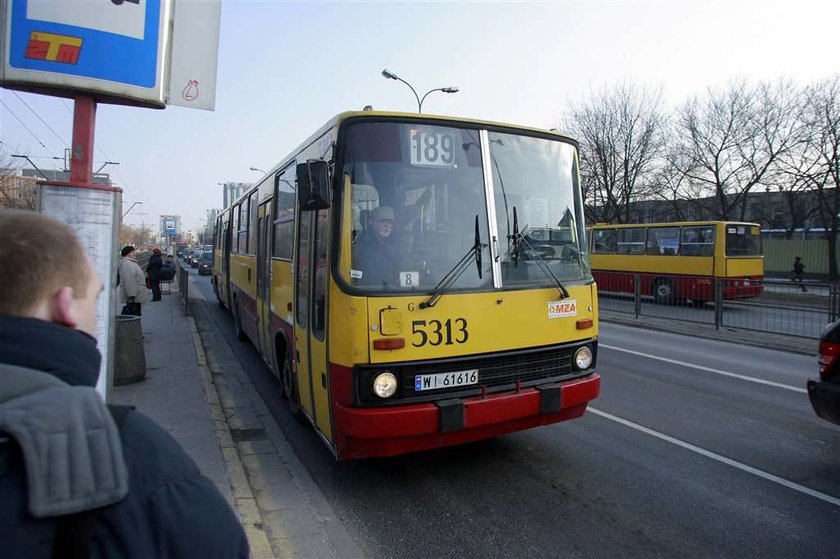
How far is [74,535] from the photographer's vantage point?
3.10ft

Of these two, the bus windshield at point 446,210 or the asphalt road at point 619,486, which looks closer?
the asphalt road at point 619,486

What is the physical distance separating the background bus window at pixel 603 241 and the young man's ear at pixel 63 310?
24.3 meters

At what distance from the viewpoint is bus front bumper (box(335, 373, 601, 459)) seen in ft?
13.0

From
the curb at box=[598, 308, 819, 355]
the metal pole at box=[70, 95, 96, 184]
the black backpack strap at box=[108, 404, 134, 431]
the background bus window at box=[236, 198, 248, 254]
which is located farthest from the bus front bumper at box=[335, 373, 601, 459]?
the curb at box=[598, 308, 819, 355]

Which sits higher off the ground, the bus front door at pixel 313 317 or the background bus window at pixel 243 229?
the background bus window at pixel 243 229

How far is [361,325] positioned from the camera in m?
4.00

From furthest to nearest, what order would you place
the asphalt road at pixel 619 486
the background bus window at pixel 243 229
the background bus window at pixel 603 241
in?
the background bus window at pixel 603 241
the background bus window at pixel 243 229
the asphalt road at pixel 619 486

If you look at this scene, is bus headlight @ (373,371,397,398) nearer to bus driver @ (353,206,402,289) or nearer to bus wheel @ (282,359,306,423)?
bus driver @ (353,206,402,289)

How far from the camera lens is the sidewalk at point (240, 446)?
149 inches

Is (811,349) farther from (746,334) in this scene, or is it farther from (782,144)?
(782,144)

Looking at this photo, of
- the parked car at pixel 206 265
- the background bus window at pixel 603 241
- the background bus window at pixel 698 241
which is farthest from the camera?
the parked car at pixel 206 265

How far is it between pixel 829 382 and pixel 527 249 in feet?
9.19

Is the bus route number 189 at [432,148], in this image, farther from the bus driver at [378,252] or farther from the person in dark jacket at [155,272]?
the person in dark jacket at [155,272]

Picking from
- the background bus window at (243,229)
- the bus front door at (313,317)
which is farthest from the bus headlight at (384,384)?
the background bus window at (243,229)
